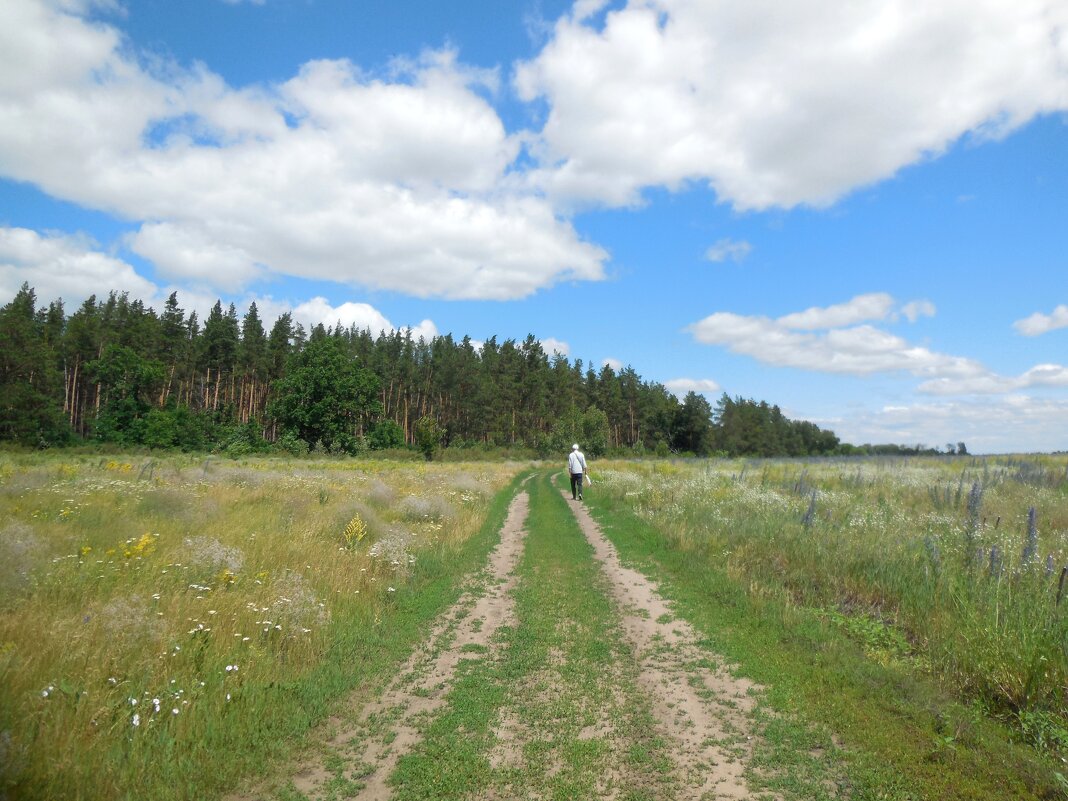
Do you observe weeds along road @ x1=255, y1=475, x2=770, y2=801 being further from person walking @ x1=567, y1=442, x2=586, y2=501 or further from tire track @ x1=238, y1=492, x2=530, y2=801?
person walking @ x1=567, y1=442, x2=586, y2=501

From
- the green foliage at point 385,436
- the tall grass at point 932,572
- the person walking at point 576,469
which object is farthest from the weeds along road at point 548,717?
the green foliage at point 385,436

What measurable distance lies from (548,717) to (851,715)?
272 cm

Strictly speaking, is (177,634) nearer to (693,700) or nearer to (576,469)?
(693,700)

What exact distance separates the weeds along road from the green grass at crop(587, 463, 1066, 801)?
1.23 ft

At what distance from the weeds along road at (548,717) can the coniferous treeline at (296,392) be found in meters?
55.6

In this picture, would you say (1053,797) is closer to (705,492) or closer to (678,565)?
(678,565)

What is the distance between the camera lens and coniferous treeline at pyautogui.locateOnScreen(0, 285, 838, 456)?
59906mm

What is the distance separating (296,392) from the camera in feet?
218

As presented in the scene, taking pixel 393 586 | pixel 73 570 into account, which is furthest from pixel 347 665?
pixel 73 570

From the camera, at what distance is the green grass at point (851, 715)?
13.6ft

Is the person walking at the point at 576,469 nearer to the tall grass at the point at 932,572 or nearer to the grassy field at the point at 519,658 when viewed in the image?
the tall grass at the point at 932,572

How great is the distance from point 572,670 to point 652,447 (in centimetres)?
10116

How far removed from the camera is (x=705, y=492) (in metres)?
Answer: 19.7

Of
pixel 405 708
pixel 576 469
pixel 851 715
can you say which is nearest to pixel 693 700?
pixel 851 715
